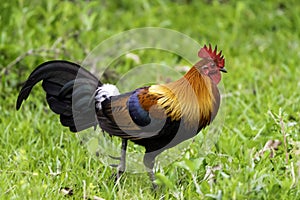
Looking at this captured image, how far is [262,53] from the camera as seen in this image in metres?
6.31

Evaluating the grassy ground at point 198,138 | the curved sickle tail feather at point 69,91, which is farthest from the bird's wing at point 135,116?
the grassy ground at point 198,138

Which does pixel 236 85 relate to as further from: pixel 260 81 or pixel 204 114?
pixel 204 114

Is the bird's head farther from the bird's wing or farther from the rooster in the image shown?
the bird's wing

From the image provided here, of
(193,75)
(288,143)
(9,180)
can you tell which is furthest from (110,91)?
(288,143)

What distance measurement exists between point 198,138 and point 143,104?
3.05 feet

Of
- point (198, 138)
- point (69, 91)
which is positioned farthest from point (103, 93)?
point (198, 138)

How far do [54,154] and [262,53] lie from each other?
2932 mm

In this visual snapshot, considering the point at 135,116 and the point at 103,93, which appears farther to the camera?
the point at 103,93

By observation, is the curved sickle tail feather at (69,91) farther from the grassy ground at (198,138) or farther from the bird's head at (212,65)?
the bird's head at (212,65)

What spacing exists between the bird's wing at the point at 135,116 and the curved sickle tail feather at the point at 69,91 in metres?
0.18

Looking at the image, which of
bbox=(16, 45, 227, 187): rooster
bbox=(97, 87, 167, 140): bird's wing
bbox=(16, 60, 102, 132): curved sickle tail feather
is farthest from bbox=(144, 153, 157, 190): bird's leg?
bbox=(16, 60, 102, 132): curved sickle tail feather

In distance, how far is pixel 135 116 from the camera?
3.58 meters

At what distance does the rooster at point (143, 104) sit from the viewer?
11.7ft

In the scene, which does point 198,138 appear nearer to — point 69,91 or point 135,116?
point 135,116
